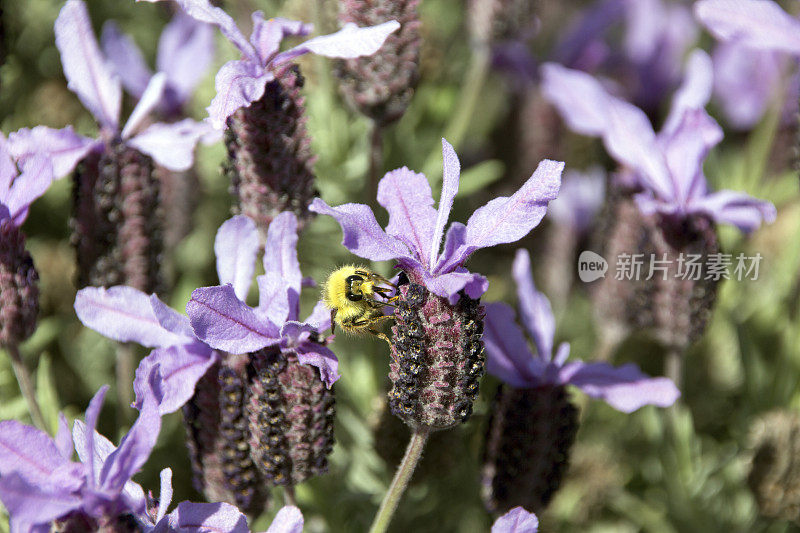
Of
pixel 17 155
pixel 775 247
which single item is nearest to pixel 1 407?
pixel 17 155

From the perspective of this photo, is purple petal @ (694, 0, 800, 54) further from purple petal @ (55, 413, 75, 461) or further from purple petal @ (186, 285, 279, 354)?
purple petal @ (55, 413, 75, 461)

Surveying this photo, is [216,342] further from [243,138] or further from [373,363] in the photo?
[373,363]

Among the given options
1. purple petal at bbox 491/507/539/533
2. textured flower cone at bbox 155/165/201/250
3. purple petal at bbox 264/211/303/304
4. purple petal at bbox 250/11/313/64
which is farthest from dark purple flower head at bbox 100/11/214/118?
purple petal at bbox 491/507/539/533

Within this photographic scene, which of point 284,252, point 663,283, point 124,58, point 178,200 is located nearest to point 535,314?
point 663,283

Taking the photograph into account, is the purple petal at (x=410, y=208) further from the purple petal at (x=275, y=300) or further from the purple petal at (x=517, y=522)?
the purple petal at (x=517, y=522)

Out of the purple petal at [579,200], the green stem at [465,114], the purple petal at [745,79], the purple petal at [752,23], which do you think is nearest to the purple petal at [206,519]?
the green stem at [465,114]

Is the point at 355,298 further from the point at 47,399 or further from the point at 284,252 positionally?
the point at 47,399
